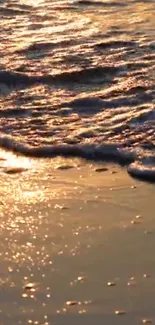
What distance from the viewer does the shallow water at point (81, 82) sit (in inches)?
237

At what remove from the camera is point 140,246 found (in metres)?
4.30

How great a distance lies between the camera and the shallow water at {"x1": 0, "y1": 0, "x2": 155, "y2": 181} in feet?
19.7

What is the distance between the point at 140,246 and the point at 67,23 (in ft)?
20.4

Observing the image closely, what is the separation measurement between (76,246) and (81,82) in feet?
11.7

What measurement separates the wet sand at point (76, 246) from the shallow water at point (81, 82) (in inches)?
15.7

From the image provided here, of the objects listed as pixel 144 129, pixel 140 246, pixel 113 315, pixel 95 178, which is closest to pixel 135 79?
pixel 144 129

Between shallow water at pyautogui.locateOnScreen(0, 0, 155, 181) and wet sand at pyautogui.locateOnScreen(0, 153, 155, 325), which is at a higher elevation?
shallow water at pyautogui.locateOnScreen(0, 0, 155, 181)

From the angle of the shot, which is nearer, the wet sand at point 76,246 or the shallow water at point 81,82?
the wet sand at point 76,246

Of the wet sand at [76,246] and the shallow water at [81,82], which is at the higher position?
the shallow water at [81,82]

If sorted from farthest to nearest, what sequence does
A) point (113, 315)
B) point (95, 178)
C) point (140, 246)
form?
point (95, 178) → point (140, 246) → point (113, 315)

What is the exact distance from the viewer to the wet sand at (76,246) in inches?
148

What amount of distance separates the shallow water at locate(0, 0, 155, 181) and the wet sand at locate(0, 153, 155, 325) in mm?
400

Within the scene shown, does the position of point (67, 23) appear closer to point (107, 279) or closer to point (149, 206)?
point (149, 206)

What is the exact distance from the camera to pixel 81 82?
7711 mm
